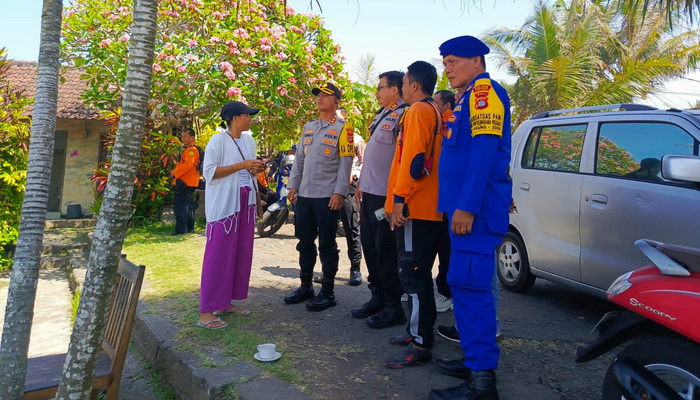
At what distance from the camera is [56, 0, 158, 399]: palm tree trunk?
2.05 meters

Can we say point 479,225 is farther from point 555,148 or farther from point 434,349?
point 555,148

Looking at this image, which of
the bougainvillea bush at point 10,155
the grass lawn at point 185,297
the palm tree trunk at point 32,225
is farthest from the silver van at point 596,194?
the bougainvillea bush at point 10,155

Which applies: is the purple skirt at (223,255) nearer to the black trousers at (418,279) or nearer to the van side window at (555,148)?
the black trousers at (418,279)

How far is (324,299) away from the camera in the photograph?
15.8ft

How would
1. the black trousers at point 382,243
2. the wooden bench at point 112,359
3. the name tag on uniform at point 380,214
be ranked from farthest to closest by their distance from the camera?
the black trousers at point 382,243 < the name tag on uniform at point 380,214 < the wooden bench at point 112,359

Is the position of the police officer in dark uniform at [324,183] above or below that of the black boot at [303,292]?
above

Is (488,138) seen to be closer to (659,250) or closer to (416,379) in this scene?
(659,250)

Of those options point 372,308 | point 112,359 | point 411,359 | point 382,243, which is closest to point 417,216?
point 382,243

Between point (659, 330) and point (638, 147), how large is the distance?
221cm

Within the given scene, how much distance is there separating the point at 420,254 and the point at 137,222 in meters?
8.50

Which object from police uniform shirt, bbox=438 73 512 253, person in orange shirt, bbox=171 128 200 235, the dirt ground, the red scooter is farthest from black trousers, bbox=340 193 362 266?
person in orange shirt, bbox=171 128 200 235

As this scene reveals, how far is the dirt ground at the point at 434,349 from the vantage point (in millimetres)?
3174

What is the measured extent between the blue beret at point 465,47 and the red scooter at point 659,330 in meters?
1.37

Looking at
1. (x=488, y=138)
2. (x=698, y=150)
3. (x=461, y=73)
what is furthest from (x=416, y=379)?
(x=698, y=150)
